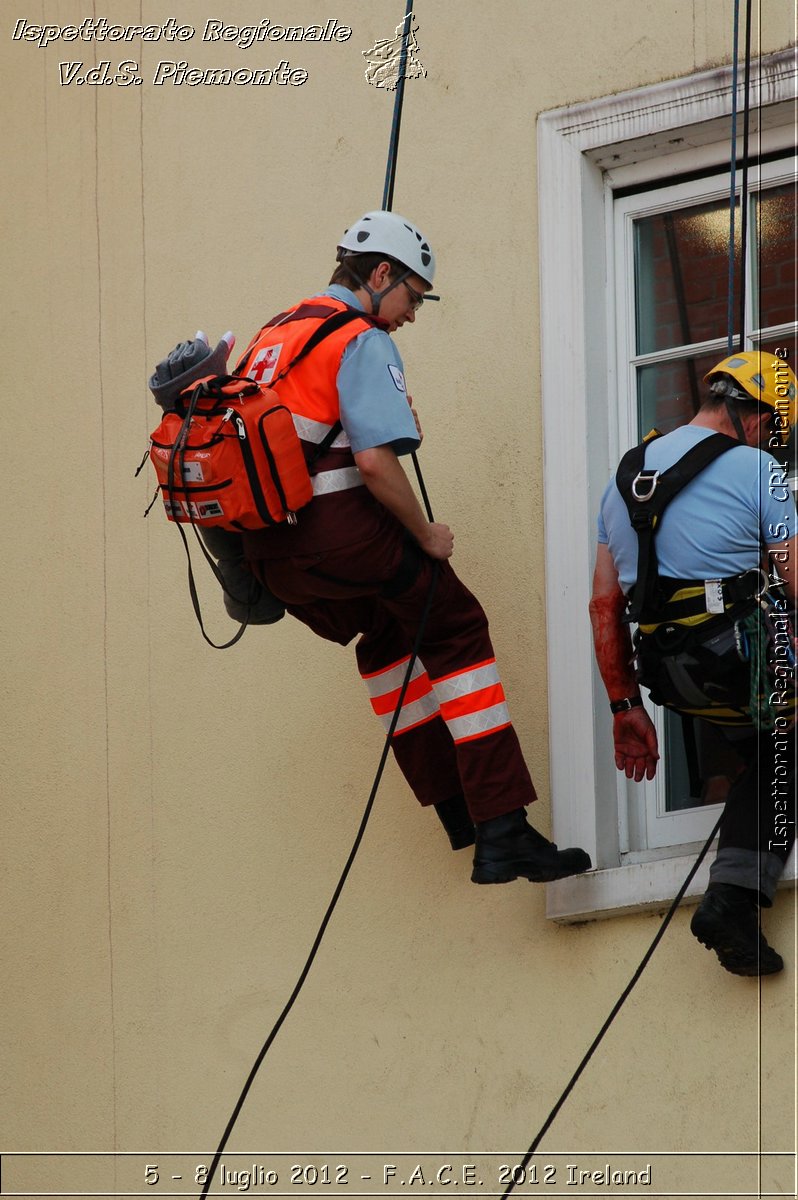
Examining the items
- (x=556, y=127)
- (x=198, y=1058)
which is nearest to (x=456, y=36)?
(x=556, y=127)

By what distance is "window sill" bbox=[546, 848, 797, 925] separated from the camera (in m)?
5.52

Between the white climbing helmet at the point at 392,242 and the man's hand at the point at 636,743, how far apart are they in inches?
49.5

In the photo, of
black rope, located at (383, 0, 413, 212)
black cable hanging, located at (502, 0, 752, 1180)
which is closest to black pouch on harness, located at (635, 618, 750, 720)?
black cable hanging, located at (502, 0, 752, 1180)

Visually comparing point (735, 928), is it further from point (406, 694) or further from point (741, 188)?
point (741, 188)

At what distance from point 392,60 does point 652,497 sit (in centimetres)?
198

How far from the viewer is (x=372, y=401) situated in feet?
17.7

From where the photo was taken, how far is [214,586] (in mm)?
6734

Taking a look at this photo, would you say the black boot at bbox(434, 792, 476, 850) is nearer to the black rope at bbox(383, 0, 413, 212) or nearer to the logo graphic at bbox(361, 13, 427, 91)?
the black rope at bbox(383, 0, 413, 212)

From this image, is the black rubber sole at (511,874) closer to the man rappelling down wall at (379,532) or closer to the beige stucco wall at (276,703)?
the man rappelling down wall at (379,532)

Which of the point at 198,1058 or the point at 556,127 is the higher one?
the point at 556,127

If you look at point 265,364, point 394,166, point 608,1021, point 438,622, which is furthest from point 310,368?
point 608,1021

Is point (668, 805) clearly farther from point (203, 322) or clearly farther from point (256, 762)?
point (203, 322)

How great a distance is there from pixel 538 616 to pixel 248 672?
1042 millimetres
